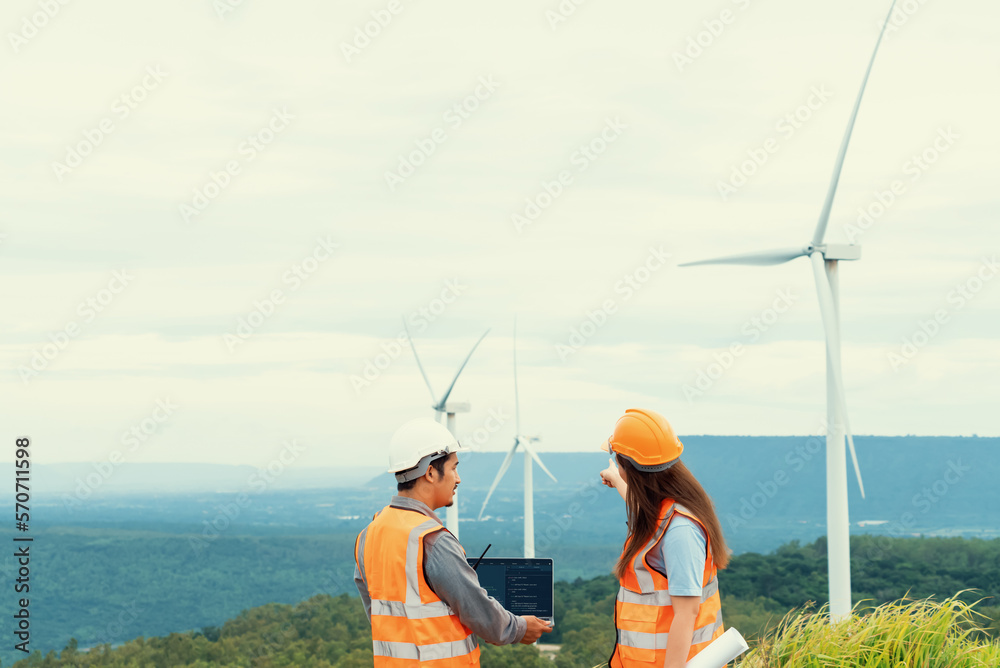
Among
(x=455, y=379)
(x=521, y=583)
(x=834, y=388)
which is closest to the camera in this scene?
(x=521, y=583)

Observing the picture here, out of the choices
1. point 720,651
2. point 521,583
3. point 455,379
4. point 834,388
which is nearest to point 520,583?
point 521,583

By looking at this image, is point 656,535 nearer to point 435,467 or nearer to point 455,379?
point 435,467

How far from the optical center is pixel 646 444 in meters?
5.30

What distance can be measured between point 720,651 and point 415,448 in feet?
6.31

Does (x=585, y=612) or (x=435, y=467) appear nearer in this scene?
(x=435, y=467)

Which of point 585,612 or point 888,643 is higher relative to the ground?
point 888,643

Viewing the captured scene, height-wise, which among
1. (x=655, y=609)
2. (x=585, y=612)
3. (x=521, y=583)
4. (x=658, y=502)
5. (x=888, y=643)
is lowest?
(x=585, y=612)

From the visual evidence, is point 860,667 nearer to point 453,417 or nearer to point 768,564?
point 453,417

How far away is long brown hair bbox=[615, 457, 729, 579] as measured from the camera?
17.4 feet

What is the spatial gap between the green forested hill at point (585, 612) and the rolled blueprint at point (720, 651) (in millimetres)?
41029

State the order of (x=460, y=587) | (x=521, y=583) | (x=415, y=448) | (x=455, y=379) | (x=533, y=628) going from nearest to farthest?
(x=460, y=587) → (x=415, y=448) → (x=533, y=628) → (x=521, y=583) → (x=455, y=379)

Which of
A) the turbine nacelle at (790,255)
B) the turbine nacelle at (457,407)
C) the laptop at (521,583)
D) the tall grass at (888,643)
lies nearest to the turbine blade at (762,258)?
the turbine nacelle at (790,255)

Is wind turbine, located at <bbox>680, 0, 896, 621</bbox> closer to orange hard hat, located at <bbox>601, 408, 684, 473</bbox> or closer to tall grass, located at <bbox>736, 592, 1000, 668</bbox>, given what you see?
tall grass, located at <bbox>736, 592, 1000, 668</bbox>

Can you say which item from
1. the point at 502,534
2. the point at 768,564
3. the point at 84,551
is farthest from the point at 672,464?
the point at 502,534
